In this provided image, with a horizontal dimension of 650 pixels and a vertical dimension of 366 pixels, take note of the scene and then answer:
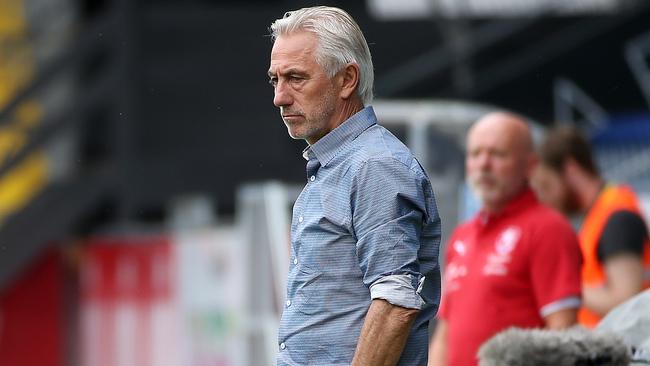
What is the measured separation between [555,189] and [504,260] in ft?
3.17

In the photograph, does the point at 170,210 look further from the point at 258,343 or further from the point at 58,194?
the point at 258,343

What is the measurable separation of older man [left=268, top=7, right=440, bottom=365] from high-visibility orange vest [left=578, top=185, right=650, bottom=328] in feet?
6.99

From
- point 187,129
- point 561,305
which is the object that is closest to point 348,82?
point 561,305

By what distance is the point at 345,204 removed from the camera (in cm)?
354

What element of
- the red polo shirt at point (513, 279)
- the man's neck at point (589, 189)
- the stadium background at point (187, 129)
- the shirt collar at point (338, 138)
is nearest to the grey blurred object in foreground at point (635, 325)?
the red polo shirt at point (513, 279)

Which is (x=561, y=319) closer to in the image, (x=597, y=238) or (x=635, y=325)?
(x=597, y=238)

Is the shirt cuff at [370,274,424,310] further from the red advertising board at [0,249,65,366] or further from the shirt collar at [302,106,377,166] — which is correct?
the red advertising board at [0,249,65,366]

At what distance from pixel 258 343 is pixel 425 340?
17.6ft

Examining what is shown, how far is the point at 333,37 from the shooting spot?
11.9ft

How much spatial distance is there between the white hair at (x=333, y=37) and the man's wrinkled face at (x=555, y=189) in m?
2.60

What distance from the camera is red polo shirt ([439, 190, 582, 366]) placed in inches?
205

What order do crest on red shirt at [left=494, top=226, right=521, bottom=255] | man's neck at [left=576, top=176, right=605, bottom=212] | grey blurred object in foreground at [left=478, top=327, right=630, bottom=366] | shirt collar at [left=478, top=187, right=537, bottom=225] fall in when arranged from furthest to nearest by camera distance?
man's neck at [left=576, top=176, right=605, bottom=212] < shirt collar at [left=478, top=187, right=537, bottom=225] < crest on red shirt at [left=494, top=226, right=521, bottom=255] < grey blurred object in foreground at [left=478, top=327, right=630, bottom=366]

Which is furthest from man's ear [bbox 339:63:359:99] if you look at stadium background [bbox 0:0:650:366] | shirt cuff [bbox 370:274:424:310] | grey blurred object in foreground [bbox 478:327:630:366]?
stadium background [bbox 0:0:650:366]

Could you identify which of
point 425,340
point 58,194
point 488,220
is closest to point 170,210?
point 58,194
